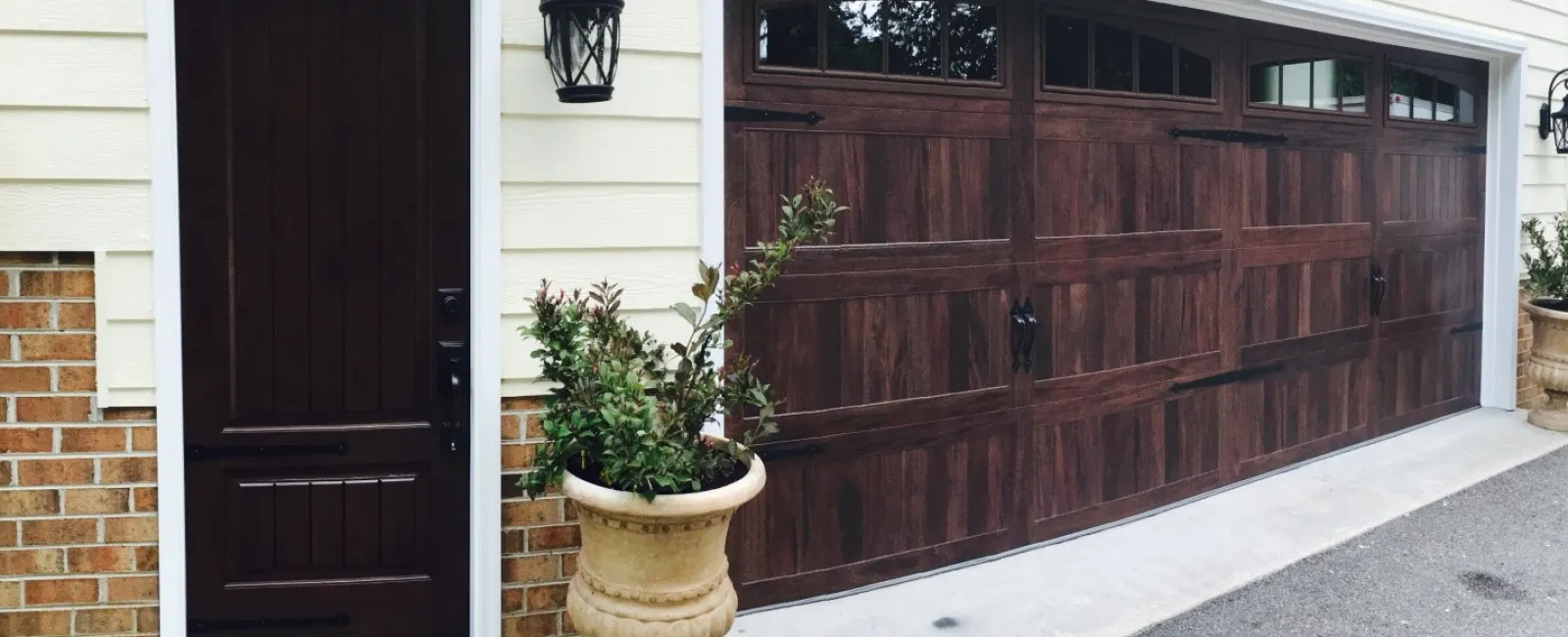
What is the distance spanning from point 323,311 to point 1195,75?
138 inches

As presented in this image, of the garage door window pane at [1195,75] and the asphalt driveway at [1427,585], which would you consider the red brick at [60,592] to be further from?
the garage door window pane at [1195,75]

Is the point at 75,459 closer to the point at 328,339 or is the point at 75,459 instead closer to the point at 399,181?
the point at 328,339

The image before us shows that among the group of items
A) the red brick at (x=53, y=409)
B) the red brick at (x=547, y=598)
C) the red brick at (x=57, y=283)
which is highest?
the red brick at (x=57, y=283)

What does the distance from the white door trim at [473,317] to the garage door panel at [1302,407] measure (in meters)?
3.40

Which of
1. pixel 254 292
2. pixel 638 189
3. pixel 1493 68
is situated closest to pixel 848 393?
pixel 638 189

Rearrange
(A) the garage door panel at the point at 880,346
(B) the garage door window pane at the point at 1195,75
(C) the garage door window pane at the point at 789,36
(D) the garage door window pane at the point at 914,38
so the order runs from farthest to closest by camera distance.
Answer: (B) the garage door window pane at the point at 1195,75, (D) the garage door window pane at the point at 914,38, (A) the garage door panel at the point at 880,346, (C) the garage door window pane at the point at 789,36

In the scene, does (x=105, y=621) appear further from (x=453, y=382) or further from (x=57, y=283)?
(x=453, y=382)

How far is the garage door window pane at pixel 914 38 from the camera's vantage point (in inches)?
149

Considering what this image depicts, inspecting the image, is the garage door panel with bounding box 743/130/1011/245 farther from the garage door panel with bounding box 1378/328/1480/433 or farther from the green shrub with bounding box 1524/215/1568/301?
the green shrub with bounding box 1524/215/1568/301

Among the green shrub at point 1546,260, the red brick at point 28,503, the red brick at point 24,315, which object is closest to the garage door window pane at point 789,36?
the red brick at point 24,315

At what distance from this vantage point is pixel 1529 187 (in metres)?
6.51

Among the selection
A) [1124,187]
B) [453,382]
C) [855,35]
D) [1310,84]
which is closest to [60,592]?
[453,382]

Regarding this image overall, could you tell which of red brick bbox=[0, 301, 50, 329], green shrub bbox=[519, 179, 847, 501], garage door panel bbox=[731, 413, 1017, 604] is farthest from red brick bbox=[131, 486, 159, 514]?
garage door panel bbox=[731, 413, 1017, 604]

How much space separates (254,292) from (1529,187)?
21.7 feet
